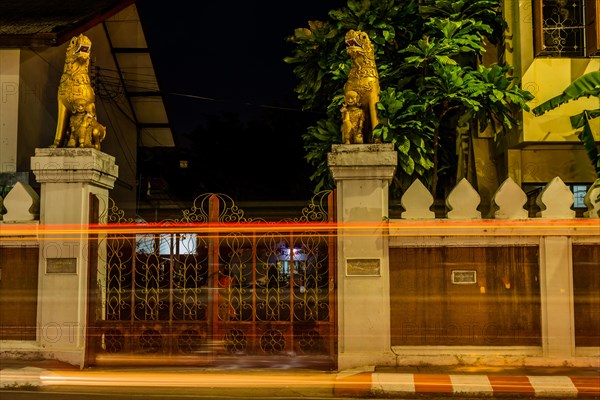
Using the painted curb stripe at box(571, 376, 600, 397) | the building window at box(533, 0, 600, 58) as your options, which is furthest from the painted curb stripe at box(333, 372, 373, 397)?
the building window at box(533, 0, 600, 58)

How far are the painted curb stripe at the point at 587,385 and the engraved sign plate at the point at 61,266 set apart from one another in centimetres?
638

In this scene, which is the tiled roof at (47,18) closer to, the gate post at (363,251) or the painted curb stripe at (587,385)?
the gate post at (363,251)

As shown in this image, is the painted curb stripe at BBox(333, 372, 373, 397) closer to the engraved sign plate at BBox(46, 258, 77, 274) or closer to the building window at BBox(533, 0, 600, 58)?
the engraved sign plate at BBox(46, 258, 77, 274)

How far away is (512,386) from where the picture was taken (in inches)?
303

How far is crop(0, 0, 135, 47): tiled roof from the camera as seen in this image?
13.6m

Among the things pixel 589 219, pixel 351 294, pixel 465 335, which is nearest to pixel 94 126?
pixel 351 294

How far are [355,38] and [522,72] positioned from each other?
5.72 m

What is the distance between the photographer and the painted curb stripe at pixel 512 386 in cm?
765

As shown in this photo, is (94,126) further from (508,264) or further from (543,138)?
(543,138)

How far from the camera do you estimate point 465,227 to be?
29.0ft

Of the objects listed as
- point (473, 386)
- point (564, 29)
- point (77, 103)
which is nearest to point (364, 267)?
point (473, 386)

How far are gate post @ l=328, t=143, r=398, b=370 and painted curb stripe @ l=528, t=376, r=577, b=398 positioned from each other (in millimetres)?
1805

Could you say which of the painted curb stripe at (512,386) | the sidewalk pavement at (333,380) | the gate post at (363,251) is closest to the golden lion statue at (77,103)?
the sidewalk pavement at (333,380)

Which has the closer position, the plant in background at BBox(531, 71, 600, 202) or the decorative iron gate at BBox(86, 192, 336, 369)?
the decorative iron gate at BBox(86, 192, 336, 369)
